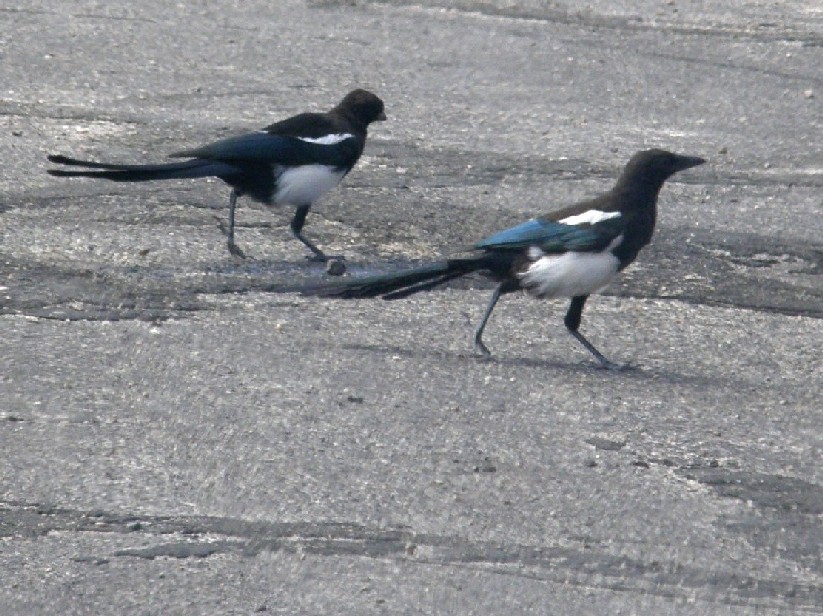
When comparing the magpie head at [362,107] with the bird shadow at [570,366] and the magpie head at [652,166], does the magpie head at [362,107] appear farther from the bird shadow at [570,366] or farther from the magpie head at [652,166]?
the bird shadow at [570,366]

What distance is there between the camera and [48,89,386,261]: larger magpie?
23.3ft

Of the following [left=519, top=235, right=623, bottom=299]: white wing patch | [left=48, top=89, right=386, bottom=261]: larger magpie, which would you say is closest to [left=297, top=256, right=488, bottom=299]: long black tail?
[left=519, top=235, right=623, bottom=299]: white wing patch

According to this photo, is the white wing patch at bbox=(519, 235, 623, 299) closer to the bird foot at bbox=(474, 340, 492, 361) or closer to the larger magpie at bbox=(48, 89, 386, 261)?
the bird foot at bbox=(474, 340, 492, 361)

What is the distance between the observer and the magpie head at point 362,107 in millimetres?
7758

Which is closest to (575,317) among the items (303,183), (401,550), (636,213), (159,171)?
(636,213)

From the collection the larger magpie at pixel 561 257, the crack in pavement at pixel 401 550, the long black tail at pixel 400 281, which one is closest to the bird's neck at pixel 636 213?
the larger magpie at pixel 561 257

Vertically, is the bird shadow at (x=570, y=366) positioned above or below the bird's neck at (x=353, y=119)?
below

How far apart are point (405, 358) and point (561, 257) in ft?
2.24

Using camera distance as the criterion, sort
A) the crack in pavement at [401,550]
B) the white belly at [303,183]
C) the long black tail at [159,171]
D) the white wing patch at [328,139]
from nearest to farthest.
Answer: the crack in pavement at [401,550] < the long black tail at [159,171] < the white belly at [303,183] < the white wing patch at [328,139]

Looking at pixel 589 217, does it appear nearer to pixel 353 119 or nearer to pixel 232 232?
pixel 232 232

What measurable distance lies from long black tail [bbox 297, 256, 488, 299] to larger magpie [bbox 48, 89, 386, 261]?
833 millimetres

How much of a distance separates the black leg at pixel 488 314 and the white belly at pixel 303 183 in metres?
1.28

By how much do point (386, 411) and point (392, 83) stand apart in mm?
5111

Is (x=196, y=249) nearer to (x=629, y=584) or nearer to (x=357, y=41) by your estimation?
(x=629, y=584)
